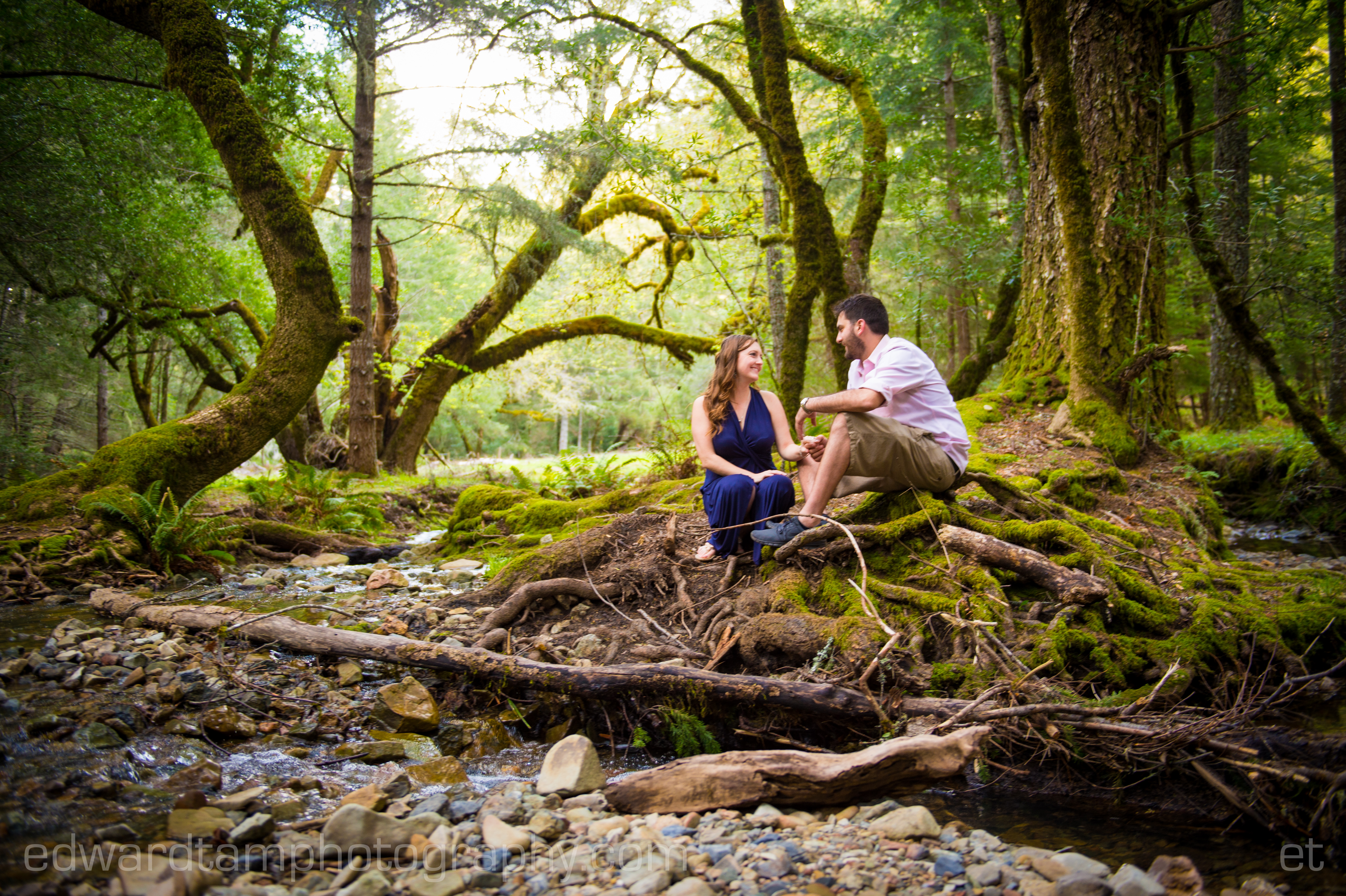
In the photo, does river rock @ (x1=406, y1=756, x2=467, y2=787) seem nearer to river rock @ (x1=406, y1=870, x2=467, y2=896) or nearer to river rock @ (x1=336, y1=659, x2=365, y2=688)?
river rock @ (x1=406, y1=870, x2=467, y2=896)

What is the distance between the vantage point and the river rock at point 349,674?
392 cm

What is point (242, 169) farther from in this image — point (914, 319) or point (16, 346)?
point (914, 319)

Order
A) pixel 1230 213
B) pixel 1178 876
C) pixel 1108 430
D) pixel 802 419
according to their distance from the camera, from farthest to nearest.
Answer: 1. pixel 1230 213
2. pixel 1108 430
3. pixel 802 419
4. pixel 1178 876

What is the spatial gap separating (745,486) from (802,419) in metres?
2.15

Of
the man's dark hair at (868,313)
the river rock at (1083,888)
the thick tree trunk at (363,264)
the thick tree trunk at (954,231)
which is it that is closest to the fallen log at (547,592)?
the man's dark hair at (868,313)

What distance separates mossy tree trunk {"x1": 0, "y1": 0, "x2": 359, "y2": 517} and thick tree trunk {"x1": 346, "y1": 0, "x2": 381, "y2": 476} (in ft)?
12.1

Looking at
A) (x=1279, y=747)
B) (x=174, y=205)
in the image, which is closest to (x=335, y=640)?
(x=1279, y=747)

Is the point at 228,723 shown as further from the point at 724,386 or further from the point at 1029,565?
the point at 1029,565

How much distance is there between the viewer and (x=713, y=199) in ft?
47.1

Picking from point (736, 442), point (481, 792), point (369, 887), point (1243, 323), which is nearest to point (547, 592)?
point (736, 442)

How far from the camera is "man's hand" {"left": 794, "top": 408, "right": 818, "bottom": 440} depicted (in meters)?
4.52

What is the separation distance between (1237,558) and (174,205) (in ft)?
46.1

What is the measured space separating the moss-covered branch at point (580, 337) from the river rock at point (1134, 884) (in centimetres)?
1304

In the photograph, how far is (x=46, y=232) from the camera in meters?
8.73
